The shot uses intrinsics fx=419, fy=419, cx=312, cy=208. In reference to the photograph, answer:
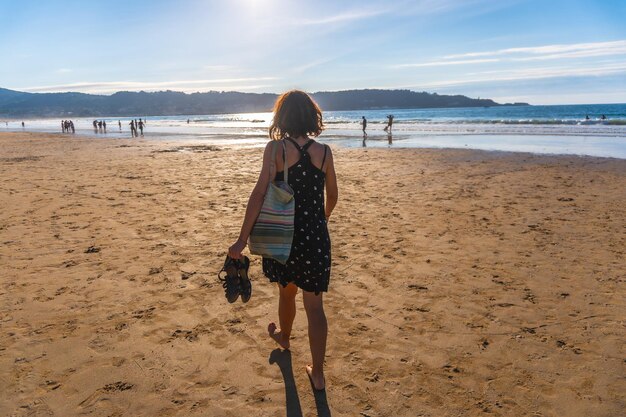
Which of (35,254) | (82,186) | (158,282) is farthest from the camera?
(82,186)

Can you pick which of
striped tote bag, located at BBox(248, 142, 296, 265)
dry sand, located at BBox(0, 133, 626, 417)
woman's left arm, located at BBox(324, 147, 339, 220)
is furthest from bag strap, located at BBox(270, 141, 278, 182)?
dry sand, located at BBox(0, 133, 626, 417)

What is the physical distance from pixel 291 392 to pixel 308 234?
1.21 m

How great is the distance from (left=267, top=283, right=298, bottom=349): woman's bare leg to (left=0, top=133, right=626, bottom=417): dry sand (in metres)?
0.13

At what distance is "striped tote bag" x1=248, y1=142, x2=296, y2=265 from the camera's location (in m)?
2.68

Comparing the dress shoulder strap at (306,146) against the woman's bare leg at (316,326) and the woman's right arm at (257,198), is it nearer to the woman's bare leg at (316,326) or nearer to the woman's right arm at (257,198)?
the woman's right arm at (257,198)

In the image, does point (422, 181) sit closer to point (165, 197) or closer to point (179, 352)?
point (165, 197)

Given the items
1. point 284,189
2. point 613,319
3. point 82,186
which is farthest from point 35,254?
point 613,319

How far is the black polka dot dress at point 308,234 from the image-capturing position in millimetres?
2736

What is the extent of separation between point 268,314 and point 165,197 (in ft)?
19.9

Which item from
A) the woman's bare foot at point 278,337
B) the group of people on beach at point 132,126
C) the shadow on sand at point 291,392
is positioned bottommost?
the shadow on sand at point 291,392

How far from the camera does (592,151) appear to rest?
1945 cm

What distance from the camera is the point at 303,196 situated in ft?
9.09

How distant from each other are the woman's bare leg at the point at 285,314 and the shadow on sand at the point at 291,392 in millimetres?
107

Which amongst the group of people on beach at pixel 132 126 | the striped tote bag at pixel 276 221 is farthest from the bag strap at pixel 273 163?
the group of people on beach at pixel 132 126
